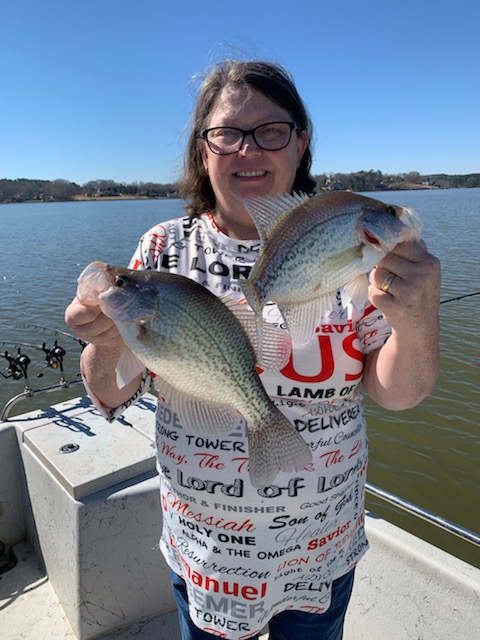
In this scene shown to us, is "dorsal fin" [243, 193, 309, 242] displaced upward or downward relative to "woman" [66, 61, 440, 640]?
upward

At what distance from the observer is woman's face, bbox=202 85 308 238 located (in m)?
1.84

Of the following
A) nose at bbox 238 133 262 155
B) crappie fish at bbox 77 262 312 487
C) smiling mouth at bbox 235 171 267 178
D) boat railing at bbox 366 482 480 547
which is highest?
nose at bbox 238 133 262 155

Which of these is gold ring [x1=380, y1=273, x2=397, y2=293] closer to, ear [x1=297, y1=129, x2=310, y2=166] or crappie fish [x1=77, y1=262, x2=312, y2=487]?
crappie fish [x1=77, y1=262, x2=312, y2=487]

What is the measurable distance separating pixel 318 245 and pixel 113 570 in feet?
8.82

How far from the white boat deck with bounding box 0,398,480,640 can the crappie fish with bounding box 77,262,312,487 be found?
1545mm

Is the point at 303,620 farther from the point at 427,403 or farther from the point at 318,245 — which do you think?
the point at 427,403

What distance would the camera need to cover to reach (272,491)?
1.76m

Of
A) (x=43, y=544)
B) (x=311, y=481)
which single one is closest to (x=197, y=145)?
(x=311, y=481)

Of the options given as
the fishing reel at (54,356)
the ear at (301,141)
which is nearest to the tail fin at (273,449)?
the ear at (301,141)

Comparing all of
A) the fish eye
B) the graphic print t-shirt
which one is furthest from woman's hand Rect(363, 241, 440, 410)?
the fish eye

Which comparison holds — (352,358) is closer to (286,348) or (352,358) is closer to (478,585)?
(286,348)

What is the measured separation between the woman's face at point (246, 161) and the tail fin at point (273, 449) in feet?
2.87

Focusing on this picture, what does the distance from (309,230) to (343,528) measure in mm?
1267

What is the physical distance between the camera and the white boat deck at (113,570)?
248 cm
